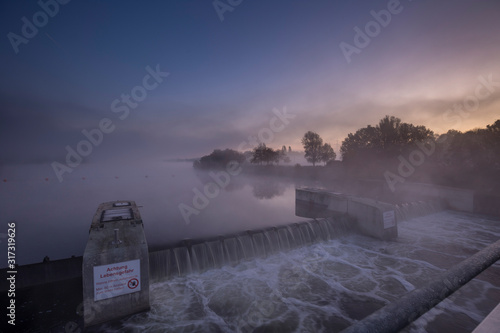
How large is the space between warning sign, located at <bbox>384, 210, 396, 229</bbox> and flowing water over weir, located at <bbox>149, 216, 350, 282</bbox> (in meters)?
3.23

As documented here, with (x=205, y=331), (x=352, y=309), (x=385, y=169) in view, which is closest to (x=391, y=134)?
(x=385, y=169)

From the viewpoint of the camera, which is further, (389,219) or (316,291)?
(389,219)

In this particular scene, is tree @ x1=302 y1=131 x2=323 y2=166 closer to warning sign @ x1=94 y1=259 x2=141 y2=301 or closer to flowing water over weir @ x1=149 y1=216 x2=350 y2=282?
flowing water over weir @ x1=149 y1=216 x2=350 y2=282

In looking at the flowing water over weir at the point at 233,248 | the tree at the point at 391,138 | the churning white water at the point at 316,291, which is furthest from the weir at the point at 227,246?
the tree at the point at 391,138

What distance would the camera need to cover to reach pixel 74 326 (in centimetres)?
872

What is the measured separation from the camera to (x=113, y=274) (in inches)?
314

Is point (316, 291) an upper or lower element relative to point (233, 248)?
lower

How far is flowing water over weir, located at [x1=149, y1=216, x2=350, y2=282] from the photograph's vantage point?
12312mm

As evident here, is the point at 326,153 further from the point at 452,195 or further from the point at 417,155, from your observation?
the point at 452,195

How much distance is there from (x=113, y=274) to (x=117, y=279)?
245 millimetres

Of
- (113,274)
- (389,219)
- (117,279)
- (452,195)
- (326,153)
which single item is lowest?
(389,219)

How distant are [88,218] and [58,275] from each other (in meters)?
22.3

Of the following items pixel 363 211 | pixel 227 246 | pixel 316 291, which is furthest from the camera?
pixel 363 211

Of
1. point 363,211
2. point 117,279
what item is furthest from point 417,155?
point 117,279
